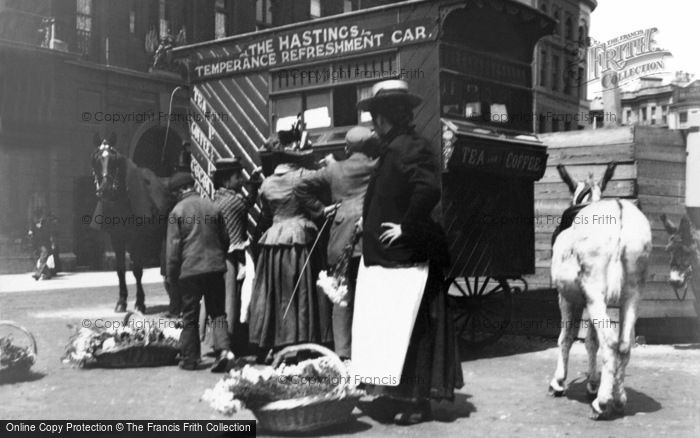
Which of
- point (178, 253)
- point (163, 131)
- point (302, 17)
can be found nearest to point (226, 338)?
point (178, 253)

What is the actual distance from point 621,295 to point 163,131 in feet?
75.6

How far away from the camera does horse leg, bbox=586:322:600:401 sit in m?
6.76

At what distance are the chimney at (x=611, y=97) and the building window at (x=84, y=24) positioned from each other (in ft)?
55.4

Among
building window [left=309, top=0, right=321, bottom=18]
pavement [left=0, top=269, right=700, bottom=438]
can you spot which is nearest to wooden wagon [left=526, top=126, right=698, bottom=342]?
pavement [left=0, top=269, right=700, bottom=438]

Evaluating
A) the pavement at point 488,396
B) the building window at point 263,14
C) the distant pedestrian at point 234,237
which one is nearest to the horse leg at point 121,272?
the pavement at point 488,396

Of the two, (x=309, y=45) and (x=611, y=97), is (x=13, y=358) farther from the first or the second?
(x=611, y=97)

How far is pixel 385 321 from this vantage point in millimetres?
5965

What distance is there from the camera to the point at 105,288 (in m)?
18.1

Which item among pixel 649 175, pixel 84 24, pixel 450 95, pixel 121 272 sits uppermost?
pixel 84 24

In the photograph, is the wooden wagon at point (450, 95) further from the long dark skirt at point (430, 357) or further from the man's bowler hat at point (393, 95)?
the long dark skirt at point (430, 357)

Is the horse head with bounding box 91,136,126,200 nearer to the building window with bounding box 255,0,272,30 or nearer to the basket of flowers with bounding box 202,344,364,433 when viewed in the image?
the basket of flowers with bounding box 202,344,364,433

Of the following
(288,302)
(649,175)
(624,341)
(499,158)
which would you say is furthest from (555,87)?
(624,341)

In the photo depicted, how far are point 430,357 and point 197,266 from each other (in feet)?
9.72

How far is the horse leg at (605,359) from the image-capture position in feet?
19.7
